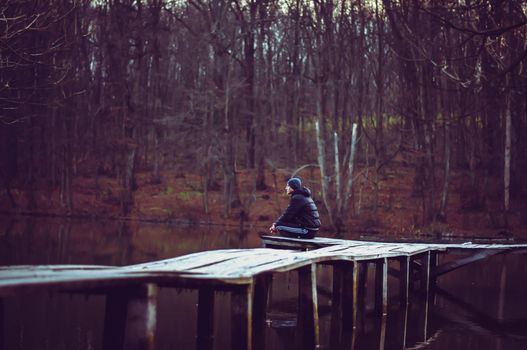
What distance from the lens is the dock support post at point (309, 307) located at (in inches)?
448

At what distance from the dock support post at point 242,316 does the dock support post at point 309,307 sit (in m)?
2.35

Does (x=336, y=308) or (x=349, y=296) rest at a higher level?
(x=349, y=296)

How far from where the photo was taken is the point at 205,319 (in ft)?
34.8

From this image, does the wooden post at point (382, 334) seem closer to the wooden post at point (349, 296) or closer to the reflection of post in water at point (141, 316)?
the wooden post at point (349, 296)

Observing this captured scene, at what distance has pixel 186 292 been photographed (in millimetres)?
15812

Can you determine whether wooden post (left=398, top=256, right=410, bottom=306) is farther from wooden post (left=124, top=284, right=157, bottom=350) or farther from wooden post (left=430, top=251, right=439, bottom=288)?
wooden post (left=124, top=284, right=157, bottom=350)

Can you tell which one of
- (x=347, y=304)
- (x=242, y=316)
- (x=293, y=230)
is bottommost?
(x=347, y=304)

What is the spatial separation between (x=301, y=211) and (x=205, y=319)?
540 cm

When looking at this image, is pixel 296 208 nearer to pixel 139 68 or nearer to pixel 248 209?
pixel 248 209

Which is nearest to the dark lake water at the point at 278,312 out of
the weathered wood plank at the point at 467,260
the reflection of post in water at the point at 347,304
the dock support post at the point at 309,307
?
the reflection of post in water at the point at 347,304

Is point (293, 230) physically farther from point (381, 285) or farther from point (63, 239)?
point (63, 239)

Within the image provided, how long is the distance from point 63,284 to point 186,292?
30.4 feet

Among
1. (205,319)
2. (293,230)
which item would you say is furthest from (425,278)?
(205,319)

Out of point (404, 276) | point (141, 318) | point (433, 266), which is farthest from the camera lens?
point (433, 266)
